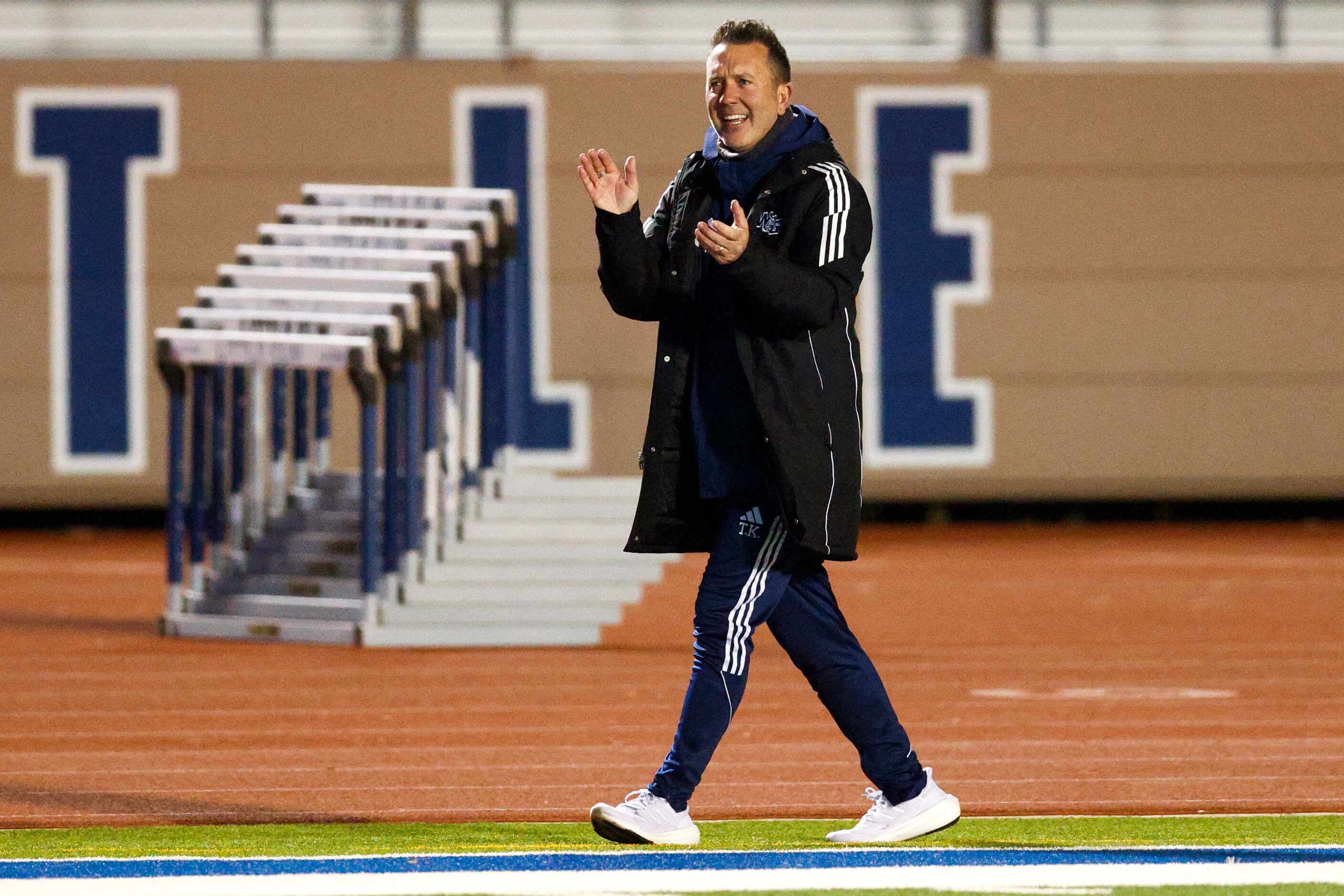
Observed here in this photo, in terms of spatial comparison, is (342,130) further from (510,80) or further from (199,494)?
(199,494)

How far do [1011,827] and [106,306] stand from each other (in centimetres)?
1102

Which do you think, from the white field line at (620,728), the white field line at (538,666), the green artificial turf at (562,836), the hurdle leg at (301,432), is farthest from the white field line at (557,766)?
the hurdle leg at (301,432)

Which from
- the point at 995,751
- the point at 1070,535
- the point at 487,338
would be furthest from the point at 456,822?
the point at 1070,535

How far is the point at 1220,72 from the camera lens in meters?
15.4

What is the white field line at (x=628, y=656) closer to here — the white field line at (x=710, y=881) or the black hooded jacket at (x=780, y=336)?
the black hooded jacket at (x=780, y=336)

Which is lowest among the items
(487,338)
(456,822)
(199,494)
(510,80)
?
(456,822)

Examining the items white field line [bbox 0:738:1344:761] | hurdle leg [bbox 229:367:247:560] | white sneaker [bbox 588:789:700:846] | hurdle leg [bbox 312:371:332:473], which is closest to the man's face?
white sneaker [bbox 588:789:700:846]

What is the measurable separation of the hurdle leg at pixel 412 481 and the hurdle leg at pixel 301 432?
137cm

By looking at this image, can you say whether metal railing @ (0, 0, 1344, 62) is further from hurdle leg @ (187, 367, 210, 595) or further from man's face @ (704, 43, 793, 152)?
man's face @ (704, 43, 793, 152)

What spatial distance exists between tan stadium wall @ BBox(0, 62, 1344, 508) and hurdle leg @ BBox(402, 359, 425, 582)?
18.7ft

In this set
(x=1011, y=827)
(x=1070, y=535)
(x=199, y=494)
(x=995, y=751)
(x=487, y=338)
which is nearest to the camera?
(x=1011, y=827)

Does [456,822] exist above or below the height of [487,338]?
below

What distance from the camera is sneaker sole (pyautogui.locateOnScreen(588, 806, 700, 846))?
184 inches

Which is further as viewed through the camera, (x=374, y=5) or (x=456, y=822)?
(x=374, y=5)
